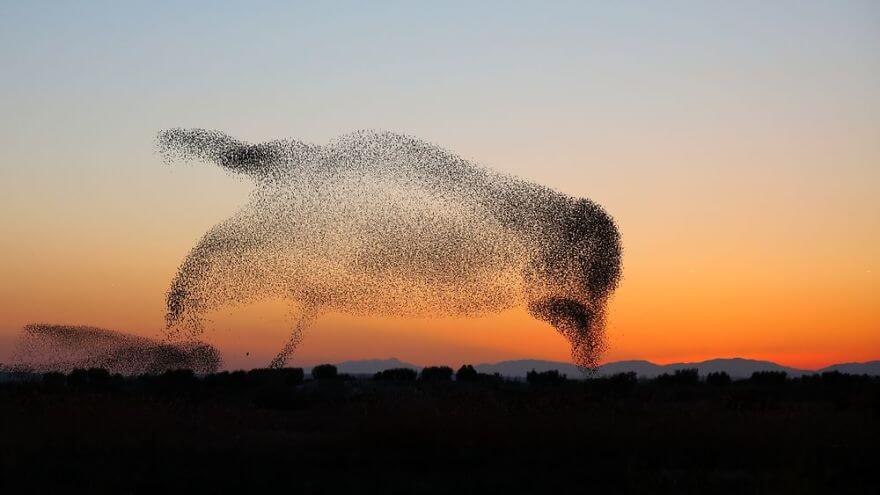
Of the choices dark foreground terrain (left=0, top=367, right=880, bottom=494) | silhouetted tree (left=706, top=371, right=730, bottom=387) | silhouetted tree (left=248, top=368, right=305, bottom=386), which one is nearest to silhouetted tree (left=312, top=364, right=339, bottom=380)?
silhouetted tree (left=248, top=368, right=305, bottom=386)

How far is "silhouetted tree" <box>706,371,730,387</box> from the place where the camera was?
62650 millimetres

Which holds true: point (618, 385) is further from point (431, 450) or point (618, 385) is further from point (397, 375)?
point (431, 450)

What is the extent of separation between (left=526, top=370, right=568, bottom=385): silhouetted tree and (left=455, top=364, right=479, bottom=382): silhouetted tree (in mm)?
3911

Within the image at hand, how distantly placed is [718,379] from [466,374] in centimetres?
1736

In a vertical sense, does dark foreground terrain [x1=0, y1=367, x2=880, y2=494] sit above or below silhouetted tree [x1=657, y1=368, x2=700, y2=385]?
below

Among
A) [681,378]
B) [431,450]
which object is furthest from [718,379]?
[431,450]

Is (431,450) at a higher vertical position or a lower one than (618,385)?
lower

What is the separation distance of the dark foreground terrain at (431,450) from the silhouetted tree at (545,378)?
40.3 metres

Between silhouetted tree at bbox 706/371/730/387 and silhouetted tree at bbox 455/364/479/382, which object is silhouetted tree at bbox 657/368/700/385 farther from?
silhouetted tree at bbox 455/364/479/382

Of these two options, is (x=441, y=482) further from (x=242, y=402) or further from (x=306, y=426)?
(x=242, y=402)

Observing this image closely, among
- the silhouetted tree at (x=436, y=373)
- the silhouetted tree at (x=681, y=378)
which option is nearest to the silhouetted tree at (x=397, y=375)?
the silhouetted tree at (x=436, y=373)

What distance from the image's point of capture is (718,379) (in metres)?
65.4

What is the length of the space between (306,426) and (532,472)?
9.62 metres

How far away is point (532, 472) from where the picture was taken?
17.3 metres
